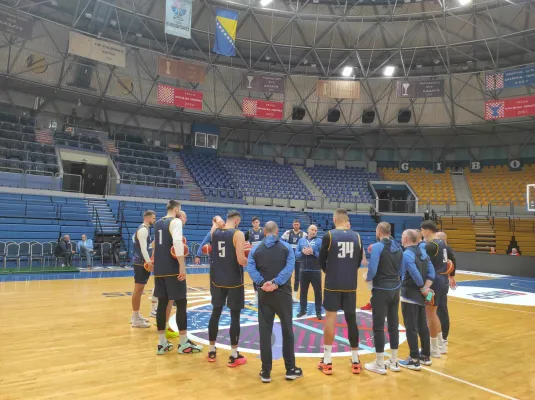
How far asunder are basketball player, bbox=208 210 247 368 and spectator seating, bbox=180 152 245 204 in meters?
20.3

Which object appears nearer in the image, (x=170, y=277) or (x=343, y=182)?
(x=170, y=277)

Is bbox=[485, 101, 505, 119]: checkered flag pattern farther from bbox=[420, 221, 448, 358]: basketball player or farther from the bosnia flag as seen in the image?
bbox=[420, 221, 448, 358]: basketball player

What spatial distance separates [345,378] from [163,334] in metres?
2.56

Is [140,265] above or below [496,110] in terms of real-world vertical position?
below

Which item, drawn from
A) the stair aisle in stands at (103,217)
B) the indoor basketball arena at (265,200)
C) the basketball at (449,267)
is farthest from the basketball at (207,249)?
the stair aisle in stands at (103,217)

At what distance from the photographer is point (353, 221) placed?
27891 mm

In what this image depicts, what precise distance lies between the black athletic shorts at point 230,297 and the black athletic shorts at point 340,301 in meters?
1.14

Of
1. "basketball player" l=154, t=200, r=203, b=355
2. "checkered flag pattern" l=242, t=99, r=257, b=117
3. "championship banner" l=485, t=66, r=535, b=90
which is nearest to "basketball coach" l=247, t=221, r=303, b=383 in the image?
"basketball player" l=154, t=200, r=203, b=355

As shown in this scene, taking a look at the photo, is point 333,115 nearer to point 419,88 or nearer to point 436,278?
point 419,88

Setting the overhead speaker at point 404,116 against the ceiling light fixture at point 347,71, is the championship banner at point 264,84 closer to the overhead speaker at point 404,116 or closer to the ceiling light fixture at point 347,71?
the ceiling light fixture at point 347,71

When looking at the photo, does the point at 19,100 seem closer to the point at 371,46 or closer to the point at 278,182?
the point at 278,182

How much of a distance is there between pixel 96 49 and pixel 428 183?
25812 mm

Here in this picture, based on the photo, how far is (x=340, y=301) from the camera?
16.9 feet

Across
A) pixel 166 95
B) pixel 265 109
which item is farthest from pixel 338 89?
pixel 166 95
